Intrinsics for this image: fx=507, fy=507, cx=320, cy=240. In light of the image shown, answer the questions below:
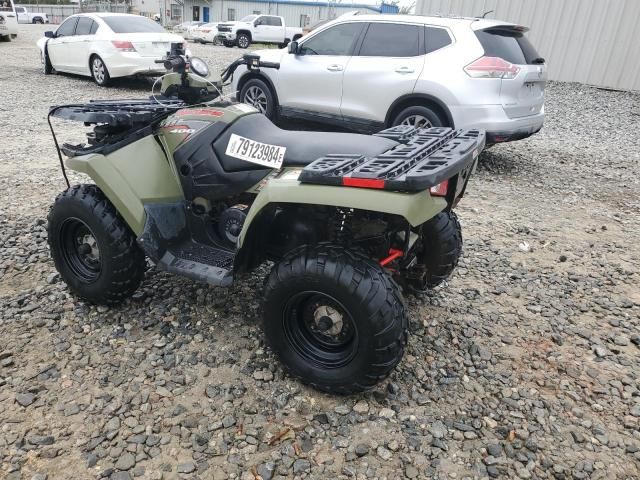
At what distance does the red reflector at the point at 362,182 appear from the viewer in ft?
6.82

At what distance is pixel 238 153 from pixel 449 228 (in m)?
1.38

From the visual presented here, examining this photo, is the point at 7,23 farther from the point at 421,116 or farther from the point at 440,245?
the point at 440,245

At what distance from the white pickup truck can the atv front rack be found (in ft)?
83.3

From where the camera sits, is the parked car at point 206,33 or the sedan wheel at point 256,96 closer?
the sedan wheel at point 256,96

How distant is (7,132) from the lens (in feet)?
24.2

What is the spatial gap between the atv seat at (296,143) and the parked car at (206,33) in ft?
88.3

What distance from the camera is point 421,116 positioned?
20.7 feet

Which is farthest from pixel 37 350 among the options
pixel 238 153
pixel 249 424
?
pixel 238 153

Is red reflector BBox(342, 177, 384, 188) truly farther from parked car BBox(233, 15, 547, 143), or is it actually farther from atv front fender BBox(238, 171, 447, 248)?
parked car BBox(233, 15, 547, 143)

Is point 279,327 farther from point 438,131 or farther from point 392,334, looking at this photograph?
point 438,131

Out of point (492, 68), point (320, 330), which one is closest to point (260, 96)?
point (492, 68)

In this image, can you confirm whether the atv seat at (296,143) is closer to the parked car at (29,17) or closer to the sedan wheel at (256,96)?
the sedan wheel at (256,96)

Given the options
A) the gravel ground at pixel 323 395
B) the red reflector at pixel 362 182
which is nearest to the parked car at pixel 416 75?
the gravel ground at pixel 323 395

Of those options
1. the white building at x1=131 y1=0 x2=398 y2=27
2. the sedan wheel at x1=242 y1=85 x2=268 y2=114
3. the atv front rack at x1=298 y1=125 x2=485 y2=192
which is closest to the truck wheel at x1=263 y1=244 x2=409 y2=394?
the atv front rack at x1=298 y1=125 x2=485 y2=192
